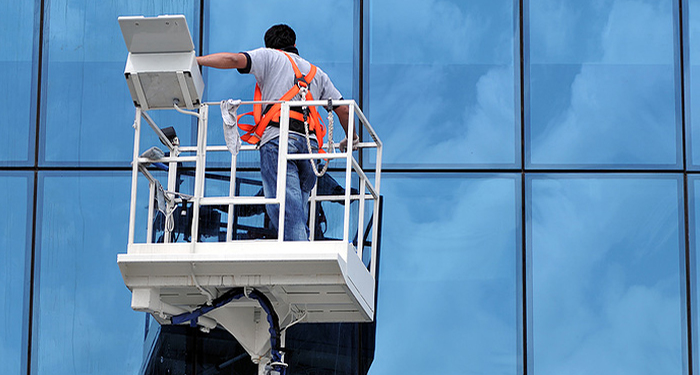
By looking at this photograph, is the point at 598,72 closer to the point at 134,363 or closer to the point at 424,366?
the point at 424,366

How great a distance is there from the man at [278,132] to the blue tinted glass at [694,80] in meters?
3.88

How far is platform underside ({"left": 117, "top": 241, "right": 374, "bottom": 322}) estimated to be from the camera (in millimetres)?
9625

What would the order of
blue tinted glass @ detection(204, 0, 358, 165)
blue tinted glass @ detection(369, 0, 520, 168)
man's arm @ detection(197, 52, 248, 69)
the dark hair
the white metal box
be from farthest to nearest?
blue tinted glass @ detection(204, 0, 358, 165) → blue tinted glass @ detection(369, 0, 520, 168) → the dark hair → man's arm @ detection(197, 52, 248, 69) → the white metal box

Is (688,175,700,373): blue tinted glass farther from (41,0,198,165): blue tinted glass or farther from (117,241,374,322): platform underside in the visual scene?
(41,0,198,165): blue tinted glass

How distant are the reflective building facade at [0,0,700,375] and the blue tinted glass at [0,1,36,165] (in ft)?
0.06

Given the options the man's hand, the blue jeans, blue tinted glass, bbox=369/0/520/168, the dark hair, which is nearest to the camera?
the blue jeans

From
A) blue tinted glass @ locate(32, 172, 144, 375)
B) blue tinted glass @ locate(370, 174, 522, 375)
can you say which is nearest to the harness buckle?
blue tinted glass @ locate(370, 174, 522, 375)

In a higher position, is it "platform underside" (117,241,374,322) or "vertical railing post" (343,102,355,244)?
"vertical railing post" (343,102,355,244)

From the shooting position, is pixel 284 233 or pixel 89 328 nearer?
pixel 284 233

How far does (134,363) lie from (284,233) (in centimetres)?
261

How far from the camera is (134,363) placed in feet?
39.1

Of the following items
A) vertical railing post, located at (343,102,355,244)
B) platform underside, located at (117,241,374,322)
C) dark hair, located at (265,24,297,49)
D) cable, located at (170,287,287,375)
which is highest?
dark hair, located at (265,24,297,49)

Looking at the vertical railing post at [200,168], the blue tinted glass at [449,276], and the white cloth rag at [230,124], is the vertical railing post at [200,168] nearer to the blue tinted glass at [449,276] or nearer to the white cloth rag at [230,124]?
the white cloth rag at [230,124]

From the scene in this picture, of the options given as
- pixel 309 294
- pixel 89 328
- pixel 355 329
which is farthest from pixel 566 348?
pixel 89 328
